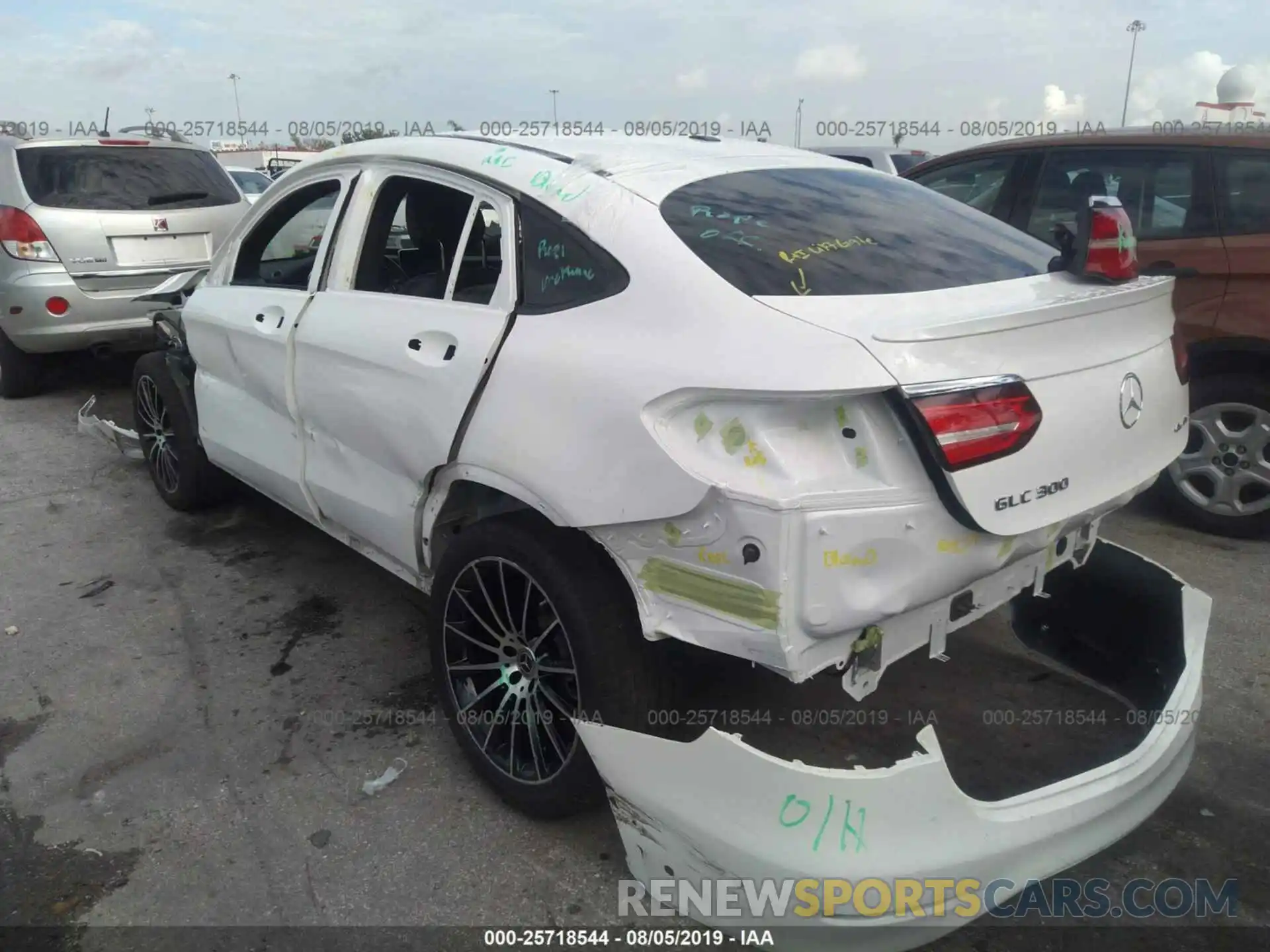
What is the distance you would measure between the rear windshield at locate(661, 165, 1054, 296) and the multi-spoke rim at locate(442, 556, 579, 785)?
97 cm

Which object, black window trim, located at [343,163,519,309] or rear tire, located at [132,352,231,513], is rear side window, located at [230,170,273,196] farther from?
black window trim, located at [343,163,519,309]

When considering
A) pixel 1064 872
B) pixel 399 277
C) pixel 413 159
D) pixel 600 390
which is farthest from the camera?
pixel 399 277

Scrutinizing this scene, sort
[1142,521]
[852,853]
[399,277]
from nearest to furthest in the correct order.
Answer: [852,853] < [399,277] < [1142,521]

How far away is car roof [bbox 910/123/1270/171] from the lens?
4.32 m

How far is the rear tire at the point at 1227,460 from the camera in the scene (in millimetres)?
4270

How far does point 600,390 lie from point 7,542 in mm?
3988

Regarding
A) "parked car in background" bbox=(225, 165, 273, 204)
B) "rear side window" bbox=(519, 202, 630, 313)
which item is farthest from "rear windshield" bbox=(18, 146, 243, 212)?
"parked car in background" bbox=(225, 165, 273, 204)

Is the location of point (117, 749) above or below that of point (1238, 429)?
below

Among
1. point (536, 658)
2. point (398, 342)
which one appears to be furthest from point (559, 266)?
point (536, 658)

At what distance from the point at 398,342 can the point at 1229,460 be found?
3.73 meters

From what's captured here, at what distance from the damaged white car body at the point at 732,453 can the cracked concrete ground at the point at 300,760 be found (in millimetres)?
259

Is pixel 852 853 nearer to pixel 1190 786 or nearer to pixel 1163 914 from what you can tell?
pixel 1163 914

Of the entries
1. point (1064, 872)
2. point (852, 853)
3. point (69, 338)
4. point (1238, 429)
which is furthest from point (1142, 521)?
point (69, 338)

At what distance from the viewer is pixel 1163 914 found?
2.32 m
